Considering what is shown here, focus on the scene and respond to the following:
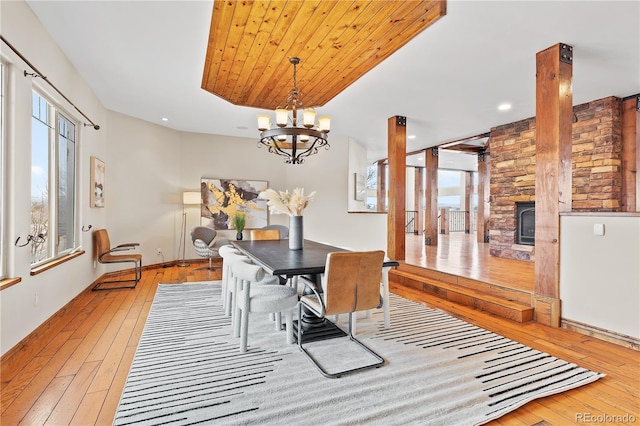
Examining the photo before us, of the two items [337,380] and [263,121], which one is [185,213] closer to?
[263,121]

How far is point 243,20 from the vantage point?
109 inches

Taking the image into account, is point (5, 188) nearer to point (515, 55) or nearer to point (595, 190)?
point (515, 55)

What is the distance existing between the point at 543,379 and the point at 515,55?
3.02 meters

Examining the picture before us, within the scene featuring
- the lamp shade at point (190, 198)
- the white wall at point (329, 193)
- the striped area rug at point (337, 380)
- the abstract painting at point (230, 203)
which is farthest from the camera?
the white wall at point (329, 193)

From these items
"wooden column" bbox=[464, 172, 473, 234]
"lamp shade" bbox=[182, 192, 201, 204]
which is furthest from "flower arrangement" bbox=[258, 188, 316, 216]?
"wooden column" bbox=[464, 172, 473, 234]

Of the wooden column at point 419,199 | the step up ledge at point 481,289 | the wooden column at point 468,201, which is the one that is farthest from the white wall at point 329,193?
the wooden column at point 468,201

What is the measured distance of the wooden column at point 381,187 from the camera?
1040cm

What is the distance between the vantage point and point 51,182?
3527 millimetres

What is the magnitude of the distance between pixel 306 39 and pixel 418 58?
3.94 feet

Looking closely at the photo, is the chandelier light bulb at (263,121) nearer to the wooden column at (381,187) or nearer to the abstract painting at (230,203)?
the abstract painting at (230,203)

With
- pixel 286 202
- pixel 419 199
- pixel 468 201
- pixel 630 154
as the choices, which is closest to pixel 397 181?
pixel 286 202

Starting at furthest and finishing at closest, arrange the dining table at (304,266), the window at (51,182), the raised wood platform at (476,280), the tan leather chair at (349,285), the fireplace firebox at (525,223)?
the fireplace firebox at (525,223), the raised wood platform at (476,280), the window at (51,182), the dining table at (304,266), the tan leather chair at (349,285)

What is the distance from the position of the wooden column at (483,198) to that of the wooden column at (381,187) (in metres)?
2.76

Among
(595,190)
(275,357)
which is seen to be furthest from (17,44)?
(595,190)
